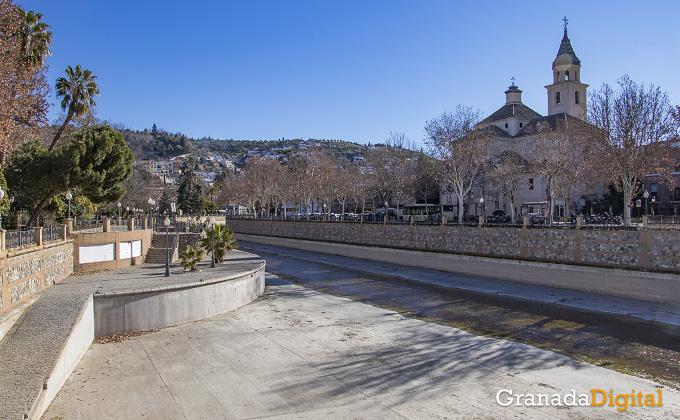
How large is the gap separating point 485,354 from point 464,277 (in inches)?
584

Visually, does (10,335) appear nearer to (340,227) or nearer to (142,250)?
(142,250)

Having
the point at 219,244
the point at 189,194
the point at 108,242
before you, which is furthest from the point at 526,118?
the point at 189,194

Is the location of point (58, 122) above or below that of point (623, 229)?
above

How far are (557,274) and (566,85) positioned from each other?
66.0 m

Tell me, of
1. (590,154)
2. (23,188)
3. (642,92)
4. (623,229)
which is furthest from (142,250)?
(642,92)

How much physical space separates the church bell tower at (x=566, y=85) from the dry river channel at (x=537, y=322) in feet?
205

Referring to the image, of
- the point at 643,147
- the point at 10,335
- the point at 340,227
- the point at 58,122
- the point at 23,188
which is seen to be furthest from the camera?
the point at 58,122

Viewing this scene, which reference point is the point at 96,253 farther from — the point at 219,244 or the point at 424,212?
the point at 424,212

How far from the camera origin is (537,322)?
16219 millimetres

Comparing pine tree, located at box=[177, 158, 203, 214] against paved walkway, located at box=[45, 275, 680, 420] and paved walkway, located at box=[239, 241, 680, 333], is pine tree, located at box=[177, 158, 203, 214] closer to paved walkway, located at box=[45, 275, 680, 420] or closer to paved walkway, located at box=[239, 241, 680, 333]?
paved walkway, located at box=[239, 241, 680, 333]

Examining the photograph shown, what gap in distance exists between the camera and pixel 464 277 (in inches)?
1049

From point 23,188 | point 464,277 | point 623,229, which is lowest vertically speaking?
point 464,277

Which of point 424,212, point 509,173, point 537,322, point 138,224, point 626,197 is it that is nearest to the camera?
point 537,322

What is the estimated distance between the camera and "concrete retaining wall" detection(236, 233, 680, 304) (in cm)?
1833
